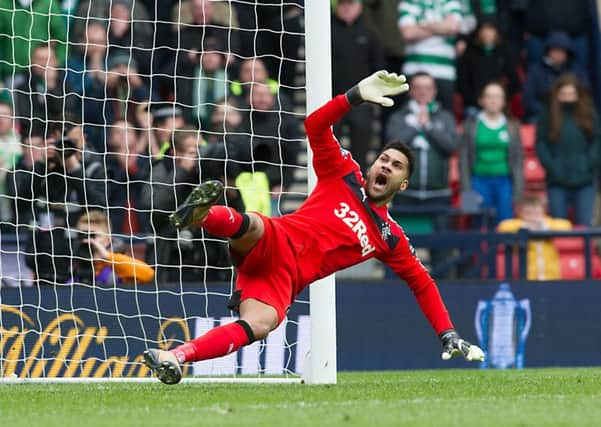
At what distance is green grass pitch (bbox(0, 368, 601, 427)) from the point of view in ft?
27.7

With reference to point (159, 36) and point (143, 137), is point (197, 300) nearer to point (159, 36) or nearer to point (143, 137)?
point (143, 137)

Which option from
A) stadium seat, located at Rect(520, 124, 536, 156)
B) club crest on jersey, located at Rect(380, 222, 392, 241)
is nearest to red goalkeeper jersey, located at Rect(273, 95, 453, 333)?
club crest on jersey, located at Rect(380, 222, 392, 241)

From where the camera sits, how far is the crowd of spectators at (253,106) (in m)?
14.2

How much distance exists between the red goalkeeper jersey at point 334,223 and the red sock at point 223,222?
539 millimetres

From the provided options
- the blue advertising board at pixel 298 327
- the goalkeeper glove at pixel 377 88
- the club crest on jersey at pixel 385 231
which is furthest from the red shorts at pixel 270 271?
the blue advertising board at pixel 298 327

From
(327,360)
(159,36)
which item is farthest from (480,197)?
(327,360)

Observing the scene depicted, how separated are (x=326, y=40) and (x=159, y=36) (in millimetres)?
6980

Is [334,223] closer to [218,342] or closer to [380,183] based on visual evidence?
[380,183]

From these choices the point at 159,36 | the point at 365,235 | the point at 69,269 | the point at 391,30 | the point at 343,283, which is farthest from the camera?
the point at 391,30

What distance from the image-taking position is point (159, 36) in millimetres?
17984

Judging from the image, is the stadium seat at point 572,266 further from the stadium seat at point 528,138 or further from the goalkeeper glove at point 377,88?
the goalkeeper glove at point 377,88

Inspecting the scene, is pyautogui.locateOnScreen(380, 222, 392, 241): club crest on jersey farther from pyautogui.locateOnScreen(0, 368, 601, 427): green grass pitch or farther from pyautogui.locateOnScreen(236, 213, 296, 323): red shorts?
pyautogui.locateOnScreen(0, 368, 601, 427): green grass pitch

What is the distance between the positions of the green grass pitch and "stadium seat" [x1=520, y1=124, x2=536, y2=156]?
27.3 feet


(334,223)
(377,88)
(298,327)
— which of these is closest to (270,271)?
(334,223)
